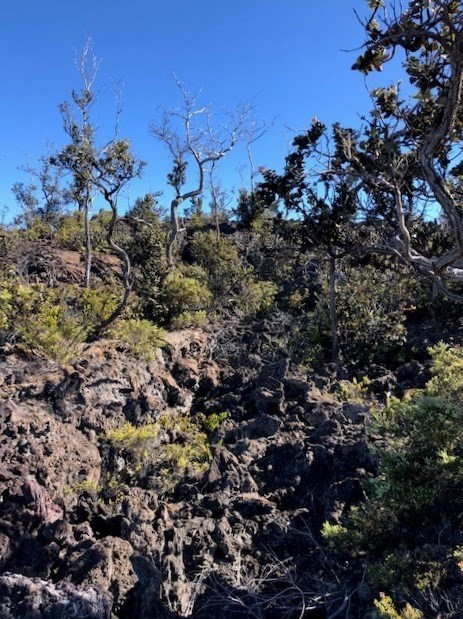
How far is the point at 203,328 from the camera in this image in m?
11.8

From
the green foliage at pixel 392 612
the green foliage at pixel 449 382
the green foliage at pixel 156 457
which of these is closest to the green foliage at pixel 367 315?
the green foliage at pixel 449 382

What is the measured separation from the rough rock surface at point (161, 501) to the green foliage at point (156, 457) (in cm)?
17

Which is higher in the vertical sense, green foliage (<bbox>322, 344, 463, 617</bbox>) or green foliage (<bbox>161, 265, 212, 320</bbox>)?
green foliage (<bbox>161, 265, 212, 320</bbox>)

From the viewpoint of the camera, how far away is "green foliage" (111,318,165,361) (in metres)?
9.07

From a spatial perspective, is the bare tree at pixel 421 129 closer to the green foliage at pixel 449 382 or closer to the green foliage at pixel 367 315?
the green foliage at pixel 449 382

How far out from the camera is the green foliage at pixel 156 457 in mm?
6344

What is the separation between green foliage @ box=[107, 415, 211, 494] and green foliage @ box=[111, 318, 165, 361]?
199 centimetres

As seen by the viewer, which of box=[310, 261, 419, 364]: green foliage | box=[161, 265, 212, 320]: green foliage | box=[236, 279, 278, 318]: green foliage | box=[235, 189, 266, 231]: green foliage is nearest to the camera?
box=[310, 261, 419, 364]: green foliage

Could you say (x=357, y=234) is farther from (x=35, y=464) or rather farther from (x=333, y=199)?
(x=35, y=464)

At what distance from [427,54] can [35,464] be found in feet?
21.5

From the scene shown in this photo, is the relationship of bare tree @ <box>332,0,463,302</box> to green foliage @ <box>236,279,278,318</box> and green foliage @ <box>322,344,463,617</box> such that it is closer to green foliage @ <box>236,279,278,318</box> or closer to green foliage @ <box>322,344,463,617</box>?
green foliage @ <box>322,344,463,617</box>

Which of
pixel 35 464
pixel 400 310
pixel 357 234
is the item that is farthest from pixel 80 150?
pixel 400 310

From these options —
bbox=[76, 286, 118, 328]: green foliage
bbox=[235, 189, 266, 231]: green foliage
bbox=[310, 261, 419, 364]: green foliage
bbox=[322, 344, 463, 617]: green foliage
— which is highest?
bbox=[235, 189, 266, 231]: green foliage

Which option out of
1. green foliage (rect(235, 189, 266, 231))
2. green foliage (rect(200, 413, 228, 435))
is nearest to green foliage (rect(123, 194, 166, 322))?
green foliage (rect(200, 413, 228, 435))
